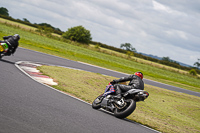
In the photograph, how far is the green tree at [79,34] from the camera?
267 ft

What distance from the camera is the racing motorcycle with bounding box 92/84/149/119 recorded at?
7.04 meters

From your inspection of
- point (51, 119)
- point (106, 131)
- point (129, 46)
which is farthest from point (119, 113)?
point (129, 46)

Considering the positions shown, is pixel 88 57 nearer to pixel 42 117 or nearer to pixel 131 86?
pixel 131 86

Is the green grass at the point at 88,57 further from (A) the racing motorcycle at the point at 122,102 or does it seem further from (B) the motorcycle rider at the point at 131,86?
(B) the motorcycle rider at the point at 131,86

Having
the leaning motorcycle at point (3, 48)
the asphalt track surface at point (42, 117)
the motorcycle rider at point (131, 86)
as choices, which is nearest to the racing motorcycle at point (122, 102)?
the motorcycle rider at point (131, 86)

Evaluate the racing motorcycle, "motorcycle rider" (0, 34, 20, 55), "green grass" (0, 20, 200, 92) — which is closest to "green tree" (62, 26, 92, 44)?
"green grass" (0, 20, 200, 92)

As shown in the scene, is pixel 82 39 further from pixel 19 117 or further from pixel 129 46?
pixel 19 117

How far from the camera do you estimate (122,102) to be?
23.9ft

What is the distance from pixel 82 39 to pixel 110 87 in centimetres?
7458

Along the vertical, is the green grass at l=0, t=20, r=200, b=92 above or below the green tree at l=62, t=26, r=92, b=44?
below

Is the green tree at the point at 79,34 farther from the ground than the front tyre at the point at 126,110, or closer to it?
farther from the ground

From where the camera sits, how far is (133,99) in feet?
24.6

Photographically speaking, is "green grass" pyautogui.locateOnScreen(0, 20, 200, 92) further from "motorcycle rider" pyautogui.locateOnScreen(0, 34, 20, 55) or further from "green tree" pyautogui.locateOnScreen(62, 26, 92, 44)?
"green tree" pyautogui.locateOnScreen(62, 26, 92, 44)

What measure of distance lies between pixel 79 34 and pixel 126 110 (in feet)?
249
